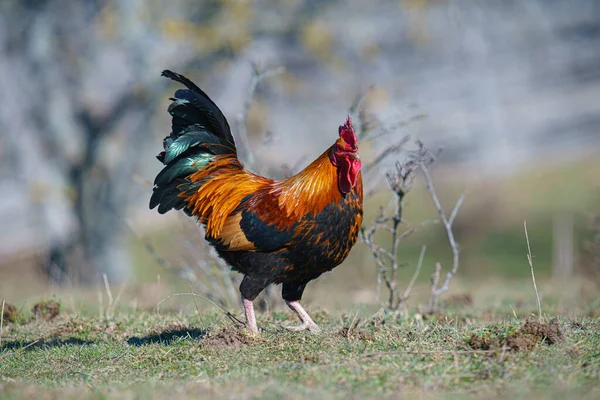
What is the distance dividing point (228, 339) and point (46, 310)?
10.6ft

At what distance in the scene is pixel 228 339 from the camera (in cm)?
573

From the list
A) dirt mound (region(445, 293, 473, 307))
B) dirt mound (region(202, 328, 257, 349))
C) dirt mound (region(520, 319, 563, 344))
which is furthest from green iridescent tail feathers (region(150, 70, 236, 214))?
dirt mound (region(445, 293, 473, 307))

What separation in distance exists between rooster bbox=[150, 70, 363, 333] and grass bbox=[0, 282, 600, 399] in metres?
0.56

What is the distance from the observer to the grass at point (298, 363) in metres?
4.57

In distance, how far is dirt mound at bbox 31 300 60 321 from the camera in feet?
26.3

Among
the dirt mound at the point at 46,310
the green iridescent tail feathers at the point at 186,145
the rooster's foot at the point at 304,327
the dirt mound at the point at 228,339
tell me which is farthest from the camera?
the dirt mound at the point at 46,310

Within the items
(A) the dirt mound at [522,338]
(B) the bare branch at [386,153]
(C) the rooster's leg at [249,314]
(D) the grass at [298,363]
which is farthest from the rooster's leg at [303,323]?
(B) the bare branch at [386,153]

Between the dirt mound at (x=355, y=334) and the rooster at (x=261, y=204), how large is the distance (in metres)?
0.42

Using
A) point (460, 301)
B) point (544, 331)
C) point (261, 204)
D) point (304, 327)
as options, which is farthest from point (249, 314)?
point (460, 301)

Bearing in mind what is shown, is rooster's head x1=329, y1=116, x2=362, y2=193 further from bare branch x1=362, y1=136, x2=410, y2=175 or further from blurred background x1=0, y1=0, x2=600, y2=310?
blurred background x1=0, y1=0, x2=600, y2=310

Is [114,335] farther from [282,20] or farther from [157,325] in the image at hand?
[282,20]

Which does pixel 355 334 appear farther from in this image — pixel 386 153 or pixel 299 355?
pixel 386 153

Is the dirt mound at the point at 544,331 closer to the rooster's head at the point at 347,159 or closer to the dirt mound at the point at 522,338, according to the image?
the dirt mound at the point at 522,338

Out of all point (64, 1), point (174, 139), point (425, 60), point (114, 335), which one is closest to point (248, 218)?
point (174, 139)
